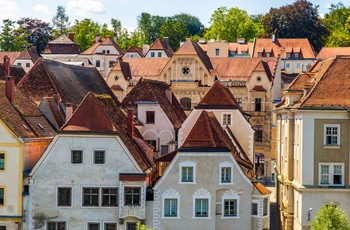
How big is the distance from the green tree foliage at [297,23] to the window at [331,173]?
372 ft

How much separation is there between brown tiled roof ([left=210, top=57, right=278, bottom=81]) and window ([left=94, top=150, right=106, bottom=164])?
49.1 m

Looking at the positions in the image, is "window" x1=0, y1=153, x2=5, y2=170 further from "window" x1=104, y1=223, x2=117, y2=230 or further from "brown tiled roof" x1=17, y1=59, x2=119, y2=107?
"brown tiled roof" x1=17, y1=59, x2=119, y2=107

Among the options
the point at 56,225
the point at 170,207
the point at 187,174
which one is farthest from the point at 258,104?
the point at 56,225

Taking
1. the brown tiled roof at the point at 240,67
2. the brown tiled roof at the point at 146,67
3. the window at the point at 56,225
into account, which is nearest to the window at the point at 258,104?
the brown tiled roof at the point at 240,67

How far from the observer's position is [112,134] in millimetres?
53281

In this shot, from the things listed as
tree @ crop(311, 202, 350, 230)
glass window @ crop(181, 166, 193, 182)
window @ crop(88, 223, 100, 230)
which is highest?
glass window @ crop(181, 166, 193, 182)

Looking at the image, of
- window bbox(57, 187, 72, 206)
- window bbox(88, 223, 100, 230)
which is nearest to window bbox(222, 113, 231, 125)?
window bbox(88, 223, 100, 230)

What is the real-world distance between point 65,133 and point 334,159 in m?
16.2

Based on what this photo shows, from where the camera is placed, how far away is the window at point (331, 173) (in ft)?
180

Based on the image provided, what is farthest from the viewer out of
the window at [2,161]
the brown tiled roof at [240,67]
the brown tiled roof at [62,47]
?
the brown tiled roof at [62,47]

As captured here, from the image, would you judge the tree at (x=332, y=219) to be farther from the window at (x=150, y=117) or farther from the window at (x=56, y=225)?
the window at (x=150, y=117)

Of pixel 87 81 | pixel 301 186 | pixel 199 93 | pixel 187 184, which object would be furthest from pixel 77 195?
pixel 199 93

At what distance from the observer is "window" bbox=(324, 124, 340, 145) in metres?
54.7

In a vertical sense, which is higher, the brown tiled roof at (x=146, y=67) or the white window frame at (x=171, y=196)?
the brown tiled roof at (x=146, y=67)
